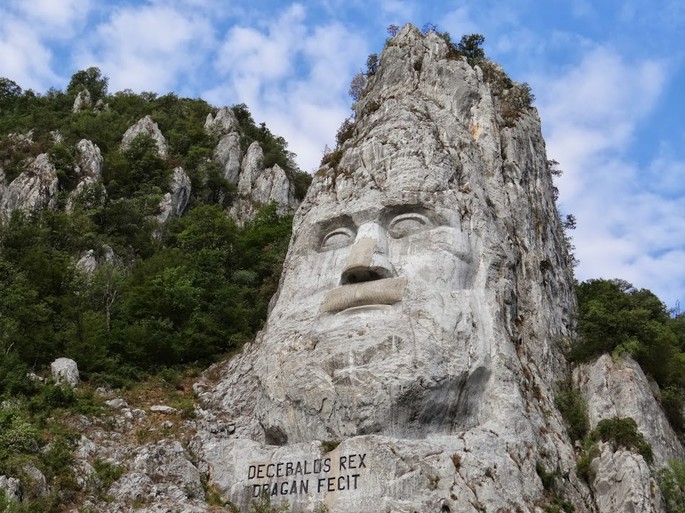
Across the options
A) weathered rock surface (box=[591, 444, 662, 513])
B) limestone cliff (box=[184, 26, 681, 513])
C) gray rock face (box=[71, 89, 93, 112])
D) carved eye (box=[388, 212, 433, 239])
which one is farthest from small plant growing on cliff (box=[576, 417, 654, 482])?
gray rock face (box=[71, 89, 93, 112])

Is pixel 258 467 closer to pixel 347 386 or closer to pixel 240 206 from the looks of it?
pixel 347 386

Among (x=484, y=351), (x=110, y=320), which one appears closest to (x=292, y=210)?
(x=110, y=320)

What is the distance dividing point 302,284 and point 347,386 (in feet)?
11.7

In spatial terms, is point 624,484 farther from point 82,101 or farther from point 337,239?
point 82,101

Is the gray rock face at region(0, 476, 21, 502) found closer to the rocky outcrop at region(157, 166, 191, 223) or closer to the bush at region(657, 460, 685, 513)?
the bush at region(657, 460, 685, 513)

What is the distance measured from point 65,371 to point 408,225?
328 inches

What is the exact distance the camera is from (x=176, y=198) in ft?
129

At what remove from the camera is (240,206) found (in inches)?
1640

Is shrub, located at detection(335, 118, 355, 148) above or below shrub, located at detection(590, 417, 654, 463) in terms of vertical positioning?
above

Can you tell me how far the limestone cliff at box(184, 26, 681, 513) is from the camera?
1384 cm

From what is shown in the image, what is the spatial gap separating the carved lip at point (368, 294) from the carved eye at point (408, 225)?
4.97 ft

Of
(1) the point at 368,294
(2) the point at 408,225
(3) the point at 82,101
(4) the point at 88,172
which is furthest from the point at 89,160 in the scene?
(1) the point at 368,294

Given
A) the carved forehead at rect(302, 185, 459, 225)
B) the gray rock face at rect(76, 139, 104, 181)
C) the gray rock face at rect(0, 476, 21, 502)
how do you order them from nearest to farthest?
the gray rock face at rect(0, 476, 21, 502), the carved forehead at rect(302, 185, 459, 225), the gray rock face at rect(76, 139, 104, 181)

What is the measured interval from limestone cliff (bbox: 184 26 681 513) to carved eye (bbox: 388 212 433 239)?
1.3 inches
